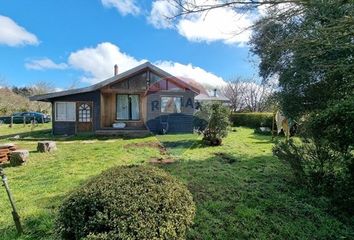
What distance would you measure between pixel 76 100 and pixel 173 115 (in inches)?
252

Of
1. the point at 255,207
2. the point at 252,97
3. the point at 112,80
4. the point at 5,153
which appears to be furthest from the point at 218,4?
the point at 252,97

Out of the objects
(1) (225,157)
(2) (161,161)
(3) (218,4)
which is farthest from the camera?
(1) (225,157)

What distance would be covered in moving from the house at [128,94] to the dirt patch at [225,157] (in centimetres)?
643

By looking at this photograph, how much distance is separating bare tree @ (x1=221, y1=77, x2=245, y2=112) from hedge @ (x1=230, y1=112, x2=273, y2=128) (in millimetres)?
10259

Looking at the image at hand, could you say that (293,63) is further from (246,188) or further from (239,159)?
(246,188)

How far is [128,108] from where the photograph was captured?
19281mm

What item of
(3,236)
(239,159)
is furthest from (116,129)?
(3,236)

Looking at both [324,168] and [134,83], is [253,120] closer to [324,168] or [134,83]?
[134,83]

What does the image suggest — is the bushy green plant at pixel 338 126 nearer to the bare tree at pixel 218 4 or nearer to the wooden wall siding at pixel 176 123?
the bare tree at pixel 218 4

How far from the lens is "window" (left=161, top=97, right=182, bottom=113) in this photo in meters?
17.2

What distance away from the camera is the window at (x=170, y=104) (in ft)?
56.5

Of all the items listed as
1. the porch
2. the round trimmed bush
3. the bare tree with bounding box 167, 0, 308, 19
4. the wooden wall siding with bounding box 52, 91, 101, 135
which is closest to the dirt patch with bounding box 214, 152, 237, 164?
the bare tree with bounding box 167, 0, 308, 19

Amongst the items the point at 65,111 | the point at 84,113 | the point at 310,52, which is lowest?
the point at 84,113

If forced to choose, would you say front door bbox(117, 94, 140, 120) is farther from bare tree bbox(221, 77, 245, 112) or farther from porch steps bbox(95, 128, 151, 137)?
bare tree bbox(221, 77, 245, 112)
